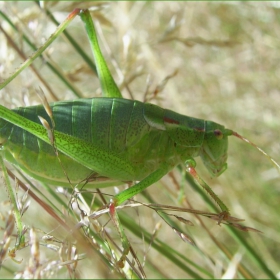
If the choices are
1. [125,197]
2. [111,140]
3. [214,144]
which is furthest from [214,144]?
[125,197]

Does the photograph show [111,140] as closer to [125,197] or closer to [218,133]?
[125,197]

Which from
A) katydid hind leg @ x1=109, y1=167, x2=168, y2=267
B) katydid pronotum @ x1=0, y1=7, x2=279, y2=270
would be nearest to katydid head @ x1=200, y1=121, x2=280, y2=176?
katydid pronotum @ x1=0, y1=7, x2=279, y2=270

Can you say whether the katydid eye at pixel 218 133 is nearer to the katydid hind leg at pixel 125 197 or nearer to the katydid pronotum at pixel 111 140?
the katydid pronotum at pixel 111 140

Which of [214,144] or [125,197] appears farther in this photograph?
[214,144]

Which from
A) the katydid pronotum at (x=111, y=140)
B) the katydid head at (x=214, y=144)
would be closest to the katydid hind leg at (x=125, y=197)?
the katydid pronotum at (x=111, y=140)

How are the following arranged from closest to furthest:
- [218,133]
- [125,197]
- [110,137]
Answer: [125,197]
[110,137]
[218,133]

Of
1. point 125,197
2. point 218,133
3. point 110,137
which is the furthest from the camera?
point 218,133

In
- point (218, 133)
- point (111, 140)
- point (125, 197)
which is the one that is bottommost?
point (125, 197)

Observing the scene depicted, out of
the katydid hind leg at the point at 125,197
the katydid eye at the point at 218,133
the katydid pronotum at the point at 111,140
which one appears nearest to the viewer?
the katydid hind leg at the point at 125,197
